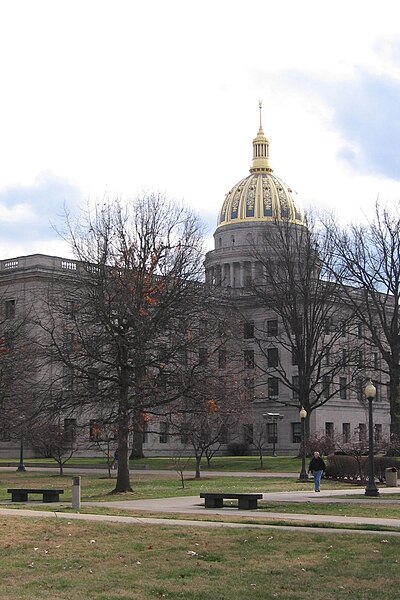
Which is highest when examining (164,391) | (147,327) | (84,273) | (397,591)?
(84,273)

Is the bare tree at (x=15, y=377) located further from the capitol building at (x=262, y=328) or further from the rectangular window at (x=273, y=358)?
the rectangular window at (x=273, y=358)

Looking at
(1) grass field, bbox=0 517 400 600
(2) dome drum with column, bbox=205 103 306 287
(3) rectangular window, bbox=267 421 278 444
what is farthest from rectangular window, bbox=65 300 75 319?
(2) dome drum with column, bbox=205 103 306 287

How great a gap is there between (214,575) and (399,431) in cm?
4638

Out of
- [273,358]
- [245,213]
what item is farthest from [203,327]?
[245,213]

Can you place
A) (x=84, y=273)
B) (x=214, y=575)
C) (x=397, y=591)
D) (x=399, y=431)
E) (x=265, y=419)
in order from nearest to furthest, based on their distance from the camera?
(x=397, y=591) < (x=214, y=575) < (x=84, y=273) < (x=399, y=431) < (x=265, y=419)

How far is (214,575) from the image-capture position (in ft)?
48.4

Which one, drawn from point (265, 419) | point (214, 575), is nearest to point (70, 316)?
point (214, 575)

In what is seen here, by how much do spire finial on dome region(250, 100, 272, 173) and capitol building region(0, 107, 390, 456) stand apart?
17 cm

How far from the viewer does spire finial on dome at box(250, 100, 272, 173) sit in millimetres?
163375

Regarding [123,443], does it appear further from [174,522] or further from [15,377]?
[15,377]

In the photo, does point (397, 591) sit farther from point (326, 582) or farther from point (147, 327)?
point (147, 327)

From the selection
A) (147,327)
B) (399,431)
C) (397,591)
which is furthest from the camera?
(399,431)

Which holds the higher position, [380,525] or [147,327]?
[147,327]

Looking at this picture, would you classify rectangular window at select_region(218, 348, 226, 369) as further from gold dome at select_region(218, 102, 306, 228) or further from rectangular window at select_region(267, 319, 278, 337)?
gold dome at select_region(218, 102, 306, 228)
